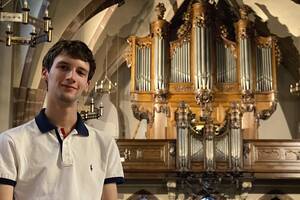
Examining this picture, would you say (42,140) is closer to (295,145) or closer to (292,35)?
(295,145)

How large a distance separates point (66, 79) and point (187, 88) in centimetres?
1173

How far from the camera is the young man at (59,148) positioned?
173 centimetres

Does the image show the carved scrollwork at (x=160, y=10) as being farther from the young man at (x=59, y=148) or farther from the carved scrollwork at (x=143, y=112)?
the young man at (x=59, y=148)

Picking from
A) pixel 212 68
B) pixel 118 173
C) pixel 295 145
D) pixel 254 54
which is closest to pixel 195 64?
pixel 212 68

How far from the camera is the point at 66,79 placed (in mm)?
1783

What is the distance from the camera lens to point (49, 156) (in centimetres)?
178

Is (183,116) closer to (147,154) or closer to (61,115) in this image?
(147,154)

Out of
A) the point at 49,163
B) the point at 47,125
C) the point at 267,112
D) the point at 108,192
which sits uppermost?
the point at 267,112

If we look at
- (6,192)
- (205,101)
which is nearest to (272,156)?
(205,101)

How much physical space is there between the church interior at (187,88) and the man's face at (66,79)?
8.75 meters

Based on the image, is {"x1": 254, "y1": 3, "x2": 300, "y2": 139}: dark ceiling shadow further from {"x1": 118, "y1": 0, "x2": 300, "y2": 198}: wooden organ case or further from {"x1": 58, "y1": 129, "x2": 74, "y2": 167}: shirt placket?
{"x1": 58, "y1": 129, "x2": 74, "y2": 167}: shirt placket

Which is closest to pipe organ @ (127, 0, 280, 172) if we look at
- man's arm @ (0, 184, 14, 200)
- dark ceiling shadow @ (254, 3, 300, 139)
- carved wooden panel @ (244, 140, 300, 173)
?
carved wooden panel @ (244, 140, 300, 173)

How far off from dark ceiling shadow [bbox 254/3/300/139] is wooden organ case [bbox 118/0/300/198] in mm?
1195

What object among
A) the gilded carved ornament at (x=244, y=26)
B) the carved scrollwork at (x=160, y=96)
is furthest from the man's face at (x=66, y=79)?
the gilded carved ornament at (x=244, y=26)
